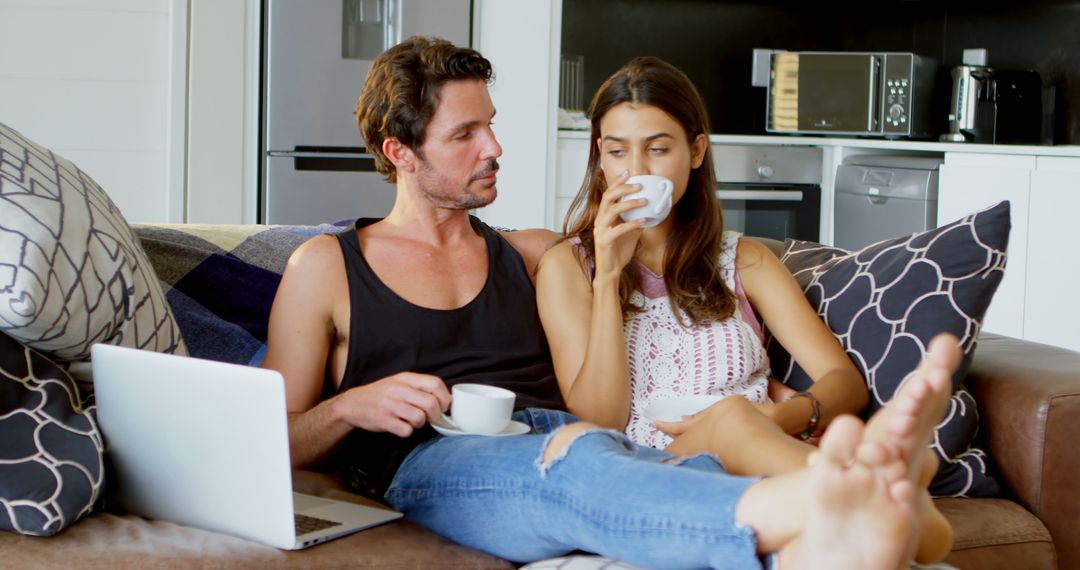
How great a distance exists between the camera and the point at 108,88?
4.20m

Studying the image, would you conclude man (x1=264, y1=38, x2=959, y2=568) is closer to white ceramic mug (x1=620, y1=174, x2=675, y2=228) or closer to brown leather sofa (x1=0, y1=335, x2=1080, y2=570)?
brown leather sofa (x1=0, y1=335, x2=1080, y2=570)

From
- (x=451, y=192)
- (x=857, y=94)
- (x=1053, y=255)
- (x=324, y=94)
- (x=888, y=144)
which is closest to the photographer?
(x=451, y=192)

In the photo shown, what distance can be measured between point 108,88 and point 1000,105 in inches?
122

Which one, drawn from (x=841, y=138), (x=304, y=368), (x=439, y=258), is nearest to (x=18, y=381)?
(x=304, y=368)

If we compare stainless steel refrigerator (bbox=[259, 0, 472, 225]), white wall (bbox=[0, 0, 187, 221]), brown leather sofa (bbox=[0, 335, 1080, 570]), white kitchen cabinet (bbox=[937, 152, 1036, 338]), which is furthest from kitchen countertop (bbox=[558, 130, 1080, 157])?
brown leather sofa (bbox=[0, 335, 1080, 570])

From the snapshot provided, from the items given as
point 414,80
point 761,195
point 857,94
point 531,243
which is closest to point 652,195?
point 531,243

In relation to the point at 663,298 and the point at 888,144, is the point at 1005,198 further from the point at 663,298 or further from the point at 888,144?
the point at 663,298

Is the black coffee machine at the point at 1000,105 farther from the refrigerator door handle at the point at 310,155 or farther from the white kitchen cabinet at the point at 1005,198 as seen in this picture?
the refrigerator door handle at the point at 310,155

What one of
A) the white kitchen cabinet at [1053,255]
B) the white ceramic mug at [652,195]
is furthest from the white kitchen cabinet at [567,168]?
the white ceramic mug at [652,195]

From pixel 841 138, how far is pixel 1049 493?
321cm

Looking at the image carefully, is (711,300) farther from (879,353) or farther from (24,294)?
(24,294)

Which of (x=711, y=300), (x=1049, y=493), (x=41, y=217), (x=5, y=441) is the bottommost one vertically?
(x=1049, y=493)

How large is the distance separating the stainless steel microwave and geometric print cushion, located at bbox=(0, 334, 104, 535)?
3.82m

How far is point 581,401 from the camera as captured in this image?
197 centimetres
